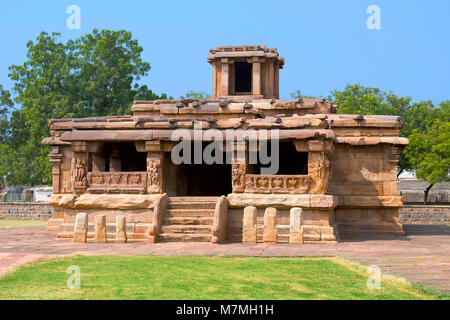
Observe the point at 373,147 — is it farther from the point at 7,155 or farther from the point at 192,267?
the point at 7,155

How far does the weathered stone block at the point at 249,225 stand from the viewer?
42.5 feet

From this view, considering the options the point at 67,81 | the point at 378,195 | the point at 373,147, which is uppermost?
the point at 67,81

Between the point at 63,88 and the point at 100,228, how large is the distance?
2419 centimetres

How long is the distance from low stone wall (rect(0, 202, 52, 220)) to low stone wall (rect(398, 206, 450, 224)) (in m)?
17.3

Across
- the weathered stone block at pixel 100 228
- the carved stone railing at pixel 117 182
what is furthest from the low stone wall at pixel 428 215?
the weathered stone block at pixel 100 228

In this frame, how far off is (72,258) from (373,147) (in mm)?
9723

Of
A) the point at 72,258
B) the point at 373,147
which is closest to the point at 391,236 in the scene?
the point at 373,147

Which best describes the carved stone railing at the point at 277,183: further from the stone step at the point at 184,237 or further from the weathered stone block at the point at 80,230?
the weathered stone block at the point at 80,230

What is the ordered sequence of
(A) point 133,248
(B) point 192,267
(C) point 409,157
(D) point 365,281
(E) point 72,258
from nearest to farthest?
(D) point 365,281 < (B) point 192,267 < (E) point 72,258 < (A) point 133,248 < (C) point 409,157

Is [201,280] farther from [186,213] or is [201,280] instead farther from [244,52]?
[244,52]

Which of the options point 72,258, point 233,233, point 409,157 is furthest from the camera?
point 409,157

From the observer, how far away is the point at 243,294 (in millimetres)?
6703

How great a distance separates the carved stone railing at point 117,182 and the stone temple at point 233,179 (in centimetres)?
3

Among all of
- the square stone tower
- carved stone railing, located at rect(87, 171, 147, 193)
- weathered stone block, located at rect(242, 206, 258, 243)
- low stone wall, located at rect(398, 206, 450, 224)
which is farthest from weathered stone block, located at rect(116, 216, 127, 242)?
low stone wall, located at rect(398, 206, 450, 224)
